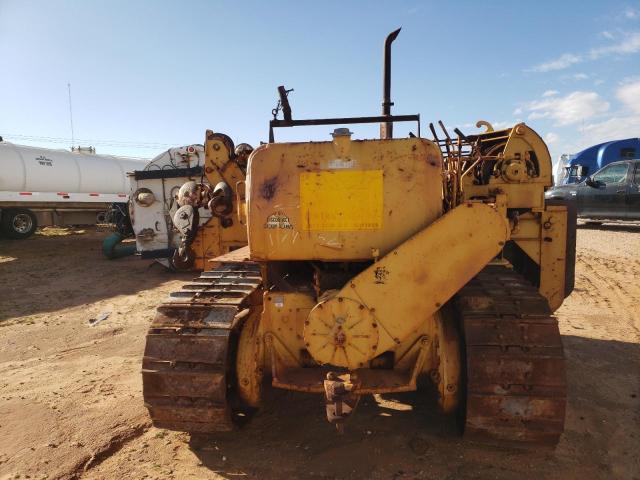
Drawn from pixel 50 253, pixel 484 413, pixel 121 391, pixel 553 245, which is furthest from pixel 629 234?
pixel 50 253

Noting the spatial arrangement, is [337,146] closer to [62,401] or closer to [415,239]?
[415,239]

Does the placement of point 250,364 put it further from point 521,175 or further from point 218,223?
point 521,175

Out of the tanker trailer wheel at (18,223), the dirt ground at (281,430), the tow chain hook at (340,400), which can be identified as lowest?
the dirt ground at (281,430)

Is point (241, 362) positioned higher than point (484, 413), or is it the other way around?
point (241, 362)

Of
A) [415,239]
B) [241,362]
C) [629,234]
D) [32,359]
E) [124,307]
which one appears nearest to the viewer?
[415,239]

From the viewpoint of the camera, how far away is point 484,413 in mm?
2703

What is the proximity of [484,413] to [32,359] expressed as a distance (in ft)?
16.1

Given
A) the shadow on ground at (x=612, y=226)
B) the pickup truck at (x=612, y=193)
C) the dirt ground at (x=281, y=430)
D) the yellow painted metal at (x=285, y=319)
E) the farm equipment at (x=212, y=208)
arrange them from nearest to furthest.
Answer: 1. the dirt ground at (x=281, y=430)
2. the yellow painted metal at (x=285, y=319)
3. the farm equipment at (x=212, y=208)
4. the pickup truck at (x=612, y=193)
5. the shadow on ground at (x=612, y=226)

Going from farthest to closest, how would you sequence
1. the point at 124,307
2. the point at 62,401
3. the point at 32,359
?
1. the point at 124,307
2. the point at 32,359
3. the point at 62,401

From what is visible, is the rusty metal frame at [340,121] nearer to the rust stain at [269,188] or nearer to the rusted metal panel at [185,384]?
the rust stain at [269,188]

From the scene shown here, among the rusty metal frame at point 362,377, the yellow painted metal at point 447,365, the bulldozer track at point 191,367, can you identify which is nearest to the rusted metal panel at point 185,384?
the bulldozer track at point 191,367

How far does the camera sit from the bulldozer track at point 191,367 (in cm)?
277

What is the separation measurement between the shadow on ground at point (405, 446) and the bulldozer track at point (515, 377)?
0.23m

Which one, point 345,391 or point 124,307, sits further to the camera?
point 124,307
